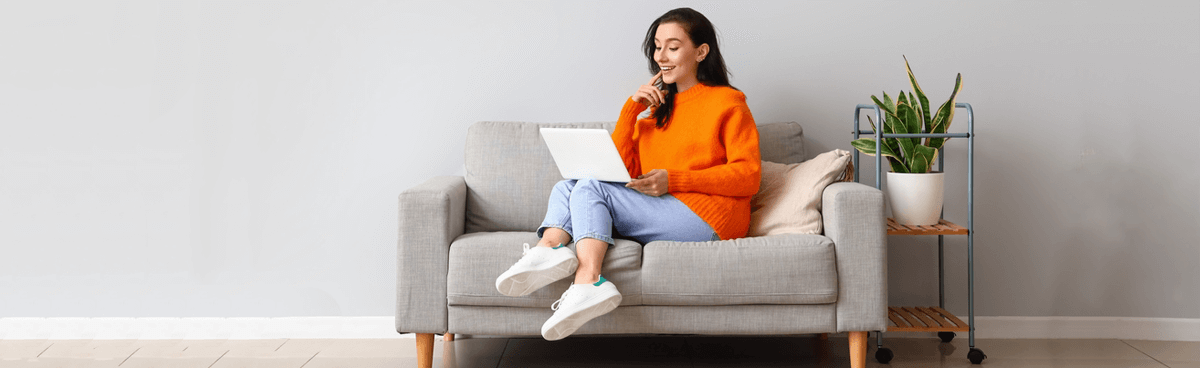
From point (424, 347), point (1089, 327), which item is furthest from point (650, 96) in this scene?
point (1089, 327)

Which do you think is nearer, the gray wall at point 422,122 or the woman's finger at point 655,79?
the woman's finger at point 655,79

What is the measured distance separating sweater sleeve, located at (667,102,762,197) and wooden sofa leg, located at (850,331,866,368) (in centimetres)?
43

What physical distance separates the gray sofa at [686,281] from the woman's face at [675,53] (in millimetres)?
506

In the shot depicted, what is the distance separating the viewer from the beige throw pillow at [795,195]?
1.95m

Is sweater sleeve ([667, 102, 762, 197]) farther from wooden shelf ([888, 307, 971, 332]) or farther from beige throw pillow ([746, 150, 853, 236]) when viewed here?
wooden shelf ([888, 307, 971, 332])

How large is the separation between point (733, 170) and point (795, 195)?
199 millimetres

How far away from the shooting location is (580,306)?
1664mm

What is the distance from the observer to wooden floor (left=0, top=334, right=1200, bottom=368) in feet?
6.89

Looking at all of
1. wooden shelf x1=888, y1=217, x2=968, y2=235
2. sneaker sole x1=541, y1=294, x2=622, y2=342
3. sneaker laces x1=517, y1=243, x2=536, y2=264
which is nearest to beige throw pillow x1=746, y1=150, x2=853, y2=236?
wooden shelf x1=888, y1=217, x2=968, y2=235

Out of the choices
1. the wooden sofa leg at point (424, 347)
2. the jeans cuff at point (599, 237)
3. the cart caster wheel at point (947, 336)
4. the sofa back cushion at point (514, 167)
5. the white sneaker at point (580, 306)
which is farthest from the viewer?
the cart caster wheel at point (947, 336)

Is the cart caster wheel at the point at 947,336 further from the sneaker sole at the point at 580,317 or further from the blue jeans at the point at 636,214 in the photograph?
the sneaker sole at the point at 580,317

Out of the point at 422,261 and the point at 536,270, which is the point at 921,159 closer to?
the point at 536,270

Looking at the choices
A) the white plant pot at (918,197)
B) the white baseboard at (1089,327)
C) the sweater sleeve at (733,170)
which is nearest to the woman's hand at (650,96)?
the sweater sleeve at (733,170)

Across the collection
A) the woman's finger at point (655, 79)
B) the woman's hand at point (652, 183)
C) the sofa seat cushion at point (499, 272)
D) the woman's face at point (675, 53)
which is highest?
the woman's face at point (675, 53)
